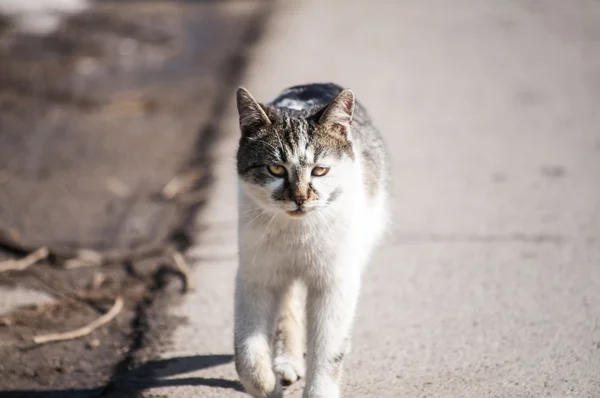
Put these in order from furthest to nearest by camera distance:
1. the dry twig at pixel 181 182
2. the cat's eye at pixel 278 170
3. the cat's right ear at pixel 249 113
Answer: the dry twig at pixel 181 182 < the cat's right ear at pixel 249 113 < the cat's eye at pixel 278 170

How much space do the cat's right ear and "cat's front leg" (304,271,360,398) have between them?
2.43 feet

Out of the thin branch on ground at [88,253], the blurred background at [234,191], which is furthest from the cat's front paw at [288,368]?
the thin branch on ground at [88,253]

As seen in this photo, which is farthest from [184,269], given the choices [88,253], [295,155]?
[295,155]

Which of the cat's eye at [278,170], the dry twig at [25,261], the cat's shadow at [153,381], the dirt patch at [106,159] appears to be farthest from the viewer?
the dry twig at [25,261]

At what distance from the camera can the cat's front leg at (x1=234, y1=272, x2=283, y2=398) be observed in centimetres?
355

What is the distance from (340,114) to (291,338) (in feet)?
3.39

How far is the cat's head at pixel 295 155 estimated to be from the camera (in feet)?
11.6

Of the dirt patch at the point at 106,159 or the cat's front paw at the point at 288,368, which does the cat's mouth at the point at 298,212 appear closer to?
the cat's front paw at the point at 288,368

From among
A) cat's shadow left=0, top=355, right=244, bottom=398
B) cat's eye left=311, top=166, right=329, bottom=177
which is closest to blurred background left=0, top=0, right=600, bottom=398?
cat's shadow left=0, top=355, right=244, bottom=398

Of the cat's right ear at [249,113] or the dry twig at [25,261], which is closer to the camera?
the cat's right ear at [249,113]

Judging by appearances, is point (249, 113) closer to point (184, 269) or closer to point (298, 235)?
point (298, 235)

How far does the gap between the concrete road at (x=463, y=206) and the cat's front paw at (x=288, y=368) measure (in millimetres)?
265

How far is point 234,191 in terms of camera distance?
6.13 metres

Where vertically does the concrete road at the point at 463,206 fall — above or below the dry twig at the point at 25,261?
above
